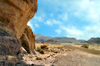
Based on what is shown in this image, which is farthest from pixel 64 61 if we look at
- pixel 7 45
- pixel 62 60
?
pixel 7 45

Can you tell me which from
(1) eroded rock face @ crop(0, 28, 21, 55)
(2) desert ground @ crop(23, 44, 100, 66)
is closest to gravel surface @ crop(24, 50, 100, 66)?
(2) desert ground @ crop(23, 44, 100, 66)

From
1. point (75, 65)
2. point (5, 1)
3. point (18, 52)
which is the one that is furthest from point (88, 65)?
point (5, 1)

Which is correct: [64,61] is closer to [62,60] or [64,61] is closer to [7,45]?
[62,60]

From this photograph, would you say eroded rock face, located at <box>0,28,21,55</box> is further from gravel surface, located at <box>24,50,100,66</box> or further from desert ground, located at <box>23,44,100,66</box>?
gravel surface, located at <box>24,50,100,66</box>

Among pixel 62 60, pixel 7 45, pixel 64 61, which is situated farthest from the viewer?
pixel 62 60

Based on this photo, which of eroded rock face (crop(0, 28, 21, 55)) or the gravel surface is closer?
eroded rock face (crop(0, 28, 21, 55))

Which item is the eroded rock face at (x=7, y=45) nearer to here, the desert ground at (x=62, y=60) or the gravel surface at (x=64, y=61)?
the desert ground at (x=62, y=60)

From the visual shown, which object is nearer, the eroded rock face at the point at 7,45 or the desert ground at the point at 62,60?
the eroded rock face at the point at 7,45

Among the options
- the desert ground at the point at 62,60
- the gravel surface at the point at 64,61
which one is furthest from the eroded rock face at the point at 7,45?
the gravel surface at the point at 64,61

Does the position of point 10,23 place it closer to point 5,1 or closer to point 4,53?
point 5,1

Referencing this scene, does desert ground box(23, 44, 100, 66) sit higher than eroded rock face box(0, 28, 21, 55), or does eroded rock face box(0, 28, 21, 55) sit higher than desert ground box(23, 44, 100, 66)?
eroded rock face box(0, 28, 21, 55)

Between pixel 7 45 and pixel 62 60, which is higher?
pixel 7 45

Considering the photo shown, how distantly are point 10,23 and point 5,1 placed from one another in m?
1.57

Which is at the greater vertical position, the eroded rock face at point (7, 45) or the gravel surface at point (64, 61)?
the eroded rock face at point (7, 45)
